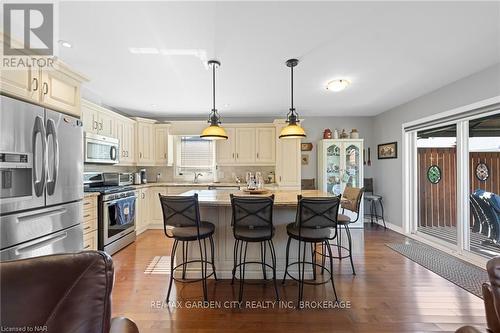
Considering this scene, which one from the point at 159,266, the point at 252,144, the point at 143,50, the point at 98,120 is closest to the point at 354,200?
the point at 159,266

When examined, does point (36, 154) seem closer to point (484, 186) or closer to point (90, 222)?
point (90, 222)

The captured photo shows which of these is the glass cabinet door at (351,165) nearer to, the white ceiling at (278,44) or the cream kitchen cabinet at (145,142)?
the white ceiling at (278,44)

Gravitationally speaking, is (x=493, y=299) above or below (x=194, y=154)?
below

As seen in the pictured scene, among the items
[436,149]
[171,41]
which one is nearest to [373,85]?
[436,149]

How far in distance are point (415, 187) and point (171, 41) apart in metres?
4.81

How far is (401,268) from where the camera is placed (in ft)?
10.2

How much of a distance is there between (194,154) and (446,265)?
493 cm

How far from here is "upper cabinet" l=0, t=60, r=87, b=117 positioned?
190 centimetres

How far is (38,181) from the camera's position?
1981 millimetres

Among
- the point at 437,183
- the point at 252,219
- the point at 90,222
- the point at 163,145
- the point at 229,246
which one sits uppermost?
the point at 163,145

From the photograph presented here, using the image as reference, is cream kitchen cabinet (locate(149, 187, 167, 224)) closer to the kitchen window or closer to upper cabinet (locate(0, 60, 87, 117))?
the kitchen window

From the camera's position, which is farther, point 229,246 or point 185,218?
point 229,246

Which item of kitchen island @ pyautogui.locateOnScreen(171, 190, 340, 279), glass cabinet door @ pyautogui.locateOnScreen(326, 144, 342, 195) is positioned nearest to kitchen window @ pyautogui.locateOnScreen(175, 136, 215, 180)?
glass cabinet door @ pyautogui.locateOnScreen(326, 144, 342, 195)

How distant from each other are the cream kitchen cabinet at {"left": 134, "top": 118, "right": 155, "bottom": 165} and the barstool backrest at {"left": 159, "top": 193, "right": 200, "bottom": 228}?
3.23 meters
